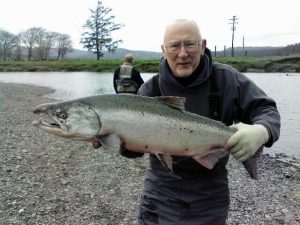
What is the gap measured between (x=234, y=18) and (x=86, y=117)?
115111 mm

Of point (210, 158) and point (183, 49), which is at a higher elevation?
point (183, 49)

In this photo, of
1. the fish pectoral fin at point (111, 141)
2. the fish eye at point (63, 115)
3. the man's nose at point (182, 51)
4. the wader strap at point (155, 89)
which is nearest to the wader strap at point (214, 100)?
the man's nose at point (182, 51)

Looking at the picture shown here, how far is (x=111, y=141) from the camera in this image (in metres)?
3.11

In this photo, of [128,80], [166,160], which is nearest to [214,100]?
[166,160]

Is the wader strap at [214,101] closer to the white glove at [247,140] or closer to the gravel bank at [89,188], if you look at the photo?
the white glove at [247,140]

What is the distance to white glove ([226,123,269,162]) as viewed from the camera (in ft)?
9.71

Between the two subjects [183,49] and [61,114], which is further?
[183,49]

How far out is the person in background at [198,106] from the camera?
3.35 metres

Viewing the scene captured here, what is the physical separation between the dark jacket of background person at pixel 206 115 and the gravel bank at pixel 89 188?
3.65m

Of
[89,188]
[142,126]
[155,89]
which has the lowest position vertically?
[89,188]

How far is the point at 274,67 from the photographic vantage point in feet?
226

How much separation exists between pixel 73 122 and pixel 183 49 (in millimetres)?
1033

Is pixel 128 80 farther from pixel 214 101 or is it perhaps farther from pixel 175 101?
pixel 175 101

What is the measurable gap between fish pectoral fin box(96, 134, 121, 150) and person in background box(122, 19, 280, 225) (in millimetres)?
290
